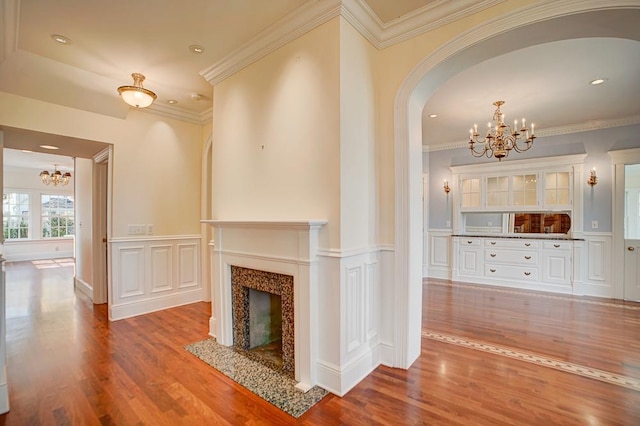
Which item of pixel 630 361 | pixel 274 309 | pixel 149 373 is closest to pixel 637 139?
pixel 630 361

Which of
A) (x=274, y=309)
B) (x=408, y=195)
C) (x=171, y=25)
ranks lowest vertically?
(x=274, y=309)

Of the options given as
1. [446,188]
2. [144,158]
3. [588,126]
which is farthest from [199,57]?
[588,126]

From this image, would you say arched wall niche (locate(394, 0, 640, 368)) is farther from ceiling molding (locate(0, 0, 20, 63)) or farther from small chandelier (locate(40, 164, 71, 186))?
small chandelier (locate(40, 164, 71, 186))

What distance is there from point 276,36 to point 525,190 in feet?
18.6

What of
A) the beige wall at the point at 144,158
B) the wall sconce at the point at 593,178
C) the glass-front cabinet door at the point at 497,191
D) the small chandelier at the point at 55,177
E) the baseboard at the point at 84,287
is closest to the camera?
the beige wall at the point at 144,158

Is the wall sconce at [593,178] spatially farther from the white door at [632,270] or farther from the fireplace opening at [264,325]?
the fireplace opening at [264,325]

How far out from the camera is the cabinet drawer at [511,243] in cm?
567

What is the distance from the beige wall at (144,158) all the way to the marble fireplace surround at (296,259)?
1.93m

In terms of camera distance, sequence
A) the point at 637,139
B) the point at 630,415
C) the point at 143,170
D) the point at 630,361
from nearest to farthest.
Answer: the point at 630,415 → the point at 630,361 → the point at 143,170 → the point at 637,139

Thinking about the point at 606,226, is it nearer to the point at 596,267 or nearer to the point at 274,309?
the point at 596,267

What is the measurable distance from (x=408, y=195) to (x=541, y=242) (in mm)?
4479

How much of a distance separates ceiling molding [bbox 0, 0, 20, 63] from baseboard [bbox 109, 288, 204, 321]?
10.0 feet

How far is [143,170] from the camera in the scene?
434 centimetres

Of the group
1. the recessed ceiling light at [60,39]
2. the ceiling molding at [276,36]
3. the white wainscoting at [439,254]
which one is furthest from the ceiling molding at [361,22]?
the white wainscoting at [439,254]
